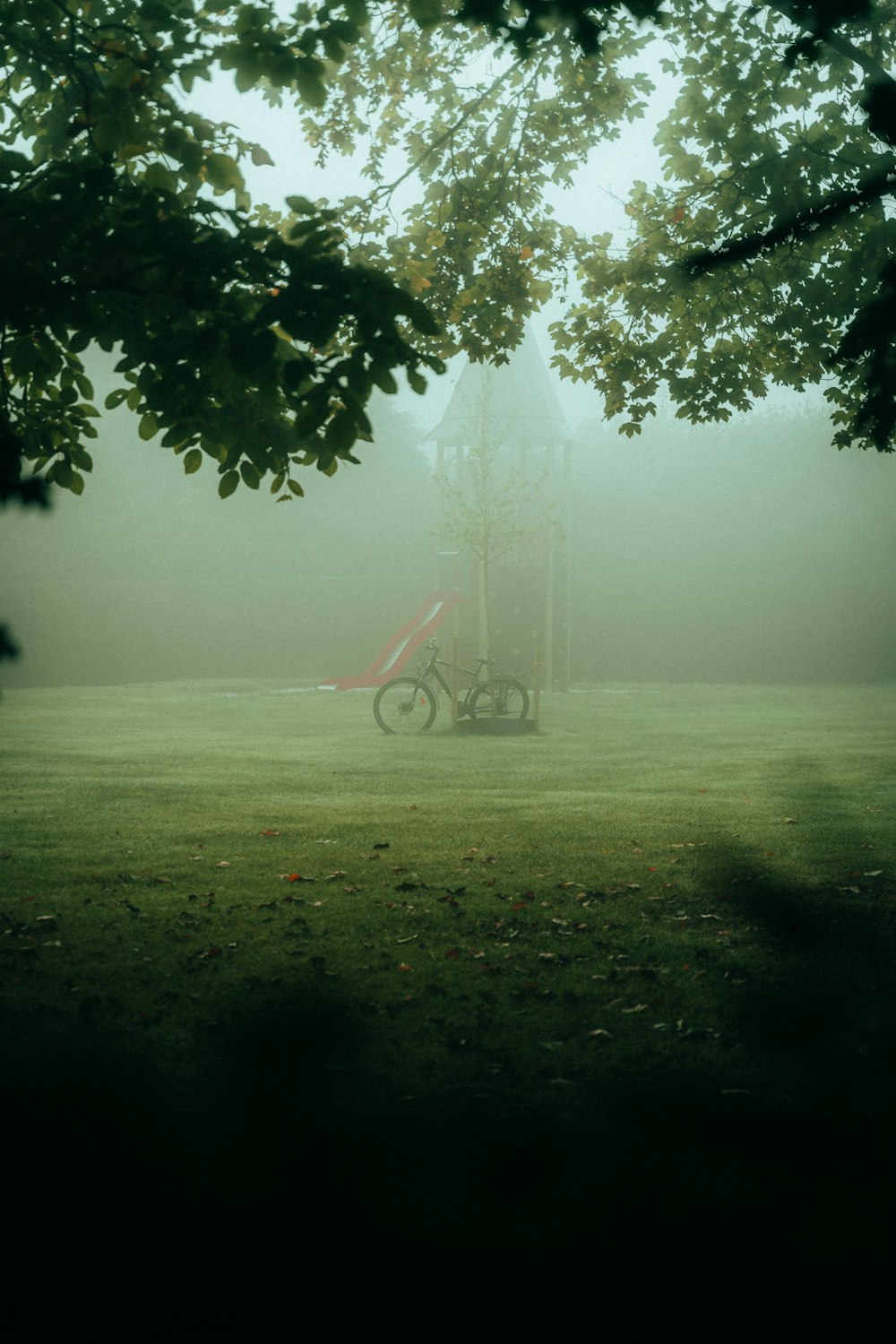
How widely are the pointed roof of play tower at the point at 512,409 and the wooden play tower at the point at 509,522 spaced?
0.10ft

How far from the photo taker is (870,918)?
21.9 feet

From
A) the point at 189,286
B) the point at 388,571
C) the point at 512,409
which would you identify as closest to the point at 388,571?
the point at 388,571

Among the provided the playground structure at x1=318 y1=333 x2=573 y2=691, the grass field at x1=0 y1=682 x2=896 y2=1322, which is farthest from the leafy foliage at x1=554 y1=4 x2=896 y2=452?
the playground structure at x1=318 y1=333 x2=573 y2=691

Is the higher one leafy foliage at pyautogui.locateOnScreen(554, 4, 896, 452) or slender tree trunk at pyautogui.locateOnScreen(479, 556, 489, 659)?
leafy foliage at pyautogui.locateOnScreen(554, 4, 896, 452)

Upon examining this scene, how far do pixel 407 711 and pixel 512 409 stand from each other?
1484 cm

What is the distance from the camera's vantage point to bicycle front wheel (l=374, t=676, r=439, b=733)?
1651cm

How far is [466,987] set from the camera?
5344 millimetres

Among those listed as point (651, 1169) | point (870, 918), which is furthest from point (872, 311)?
point (870, 918)

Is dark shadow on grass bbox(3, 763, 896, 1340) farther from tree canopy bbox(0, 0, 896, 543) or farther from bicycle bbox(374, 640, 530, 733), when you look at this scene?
bicycle bbox(374, 640, 530, 733)

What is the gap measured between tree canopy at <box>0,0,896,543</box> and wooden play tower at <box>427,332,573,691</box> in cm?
1438

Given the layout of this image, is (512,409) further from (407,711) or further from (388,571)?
(407,711)

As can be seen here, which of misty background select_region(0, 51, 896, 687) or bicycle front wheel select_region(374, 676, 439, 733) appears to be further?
misty background select_region(0, 51, 896, 687)

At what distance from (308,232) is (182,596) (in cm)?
3009

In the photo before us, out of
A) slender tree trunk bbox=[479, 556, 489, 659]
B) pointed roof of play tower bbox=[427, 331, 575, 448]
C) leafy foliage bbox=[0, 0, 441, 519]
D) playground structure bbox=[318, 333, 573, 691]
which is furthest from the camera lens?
pointed roof of play tower bbox=[427, 331, 575, 448]
